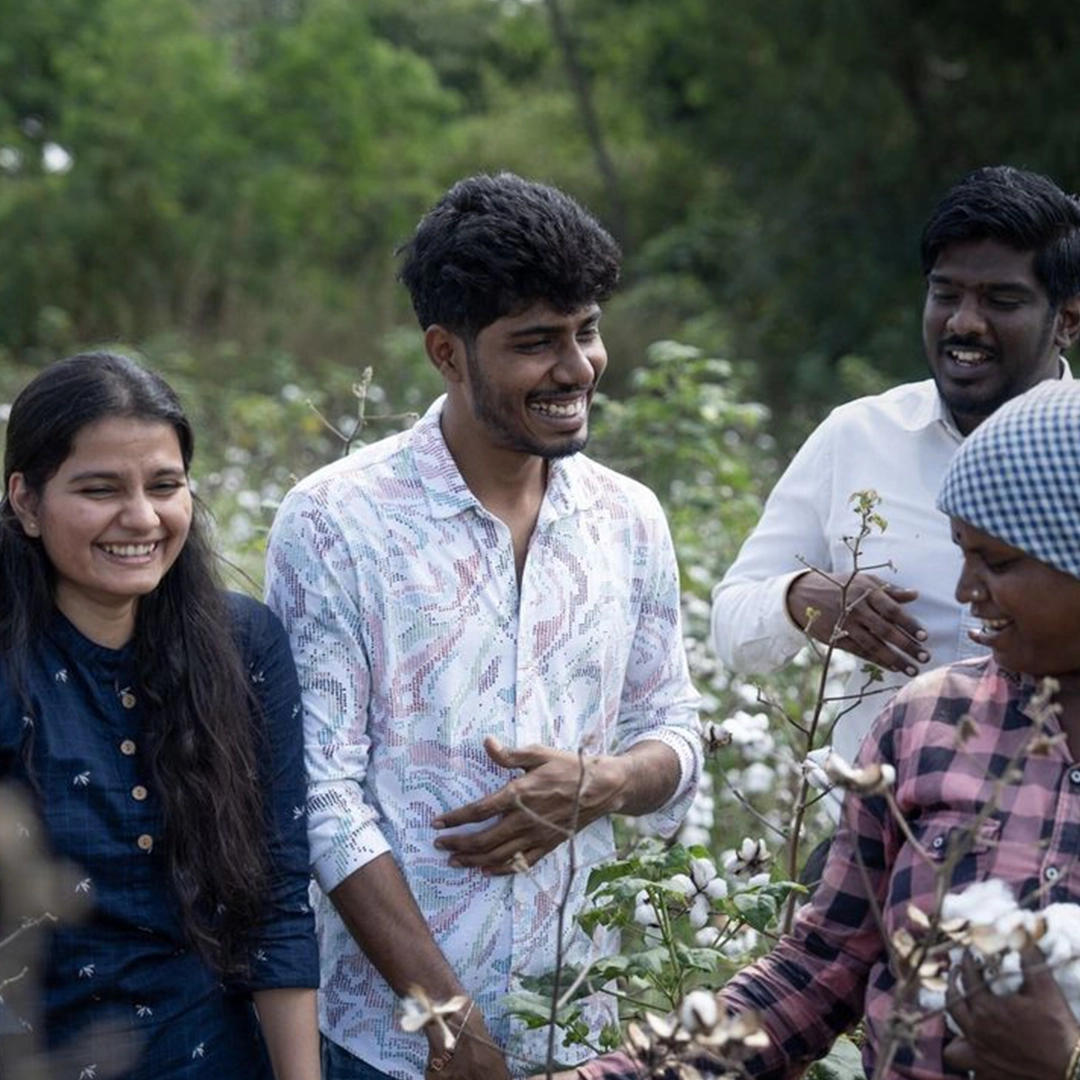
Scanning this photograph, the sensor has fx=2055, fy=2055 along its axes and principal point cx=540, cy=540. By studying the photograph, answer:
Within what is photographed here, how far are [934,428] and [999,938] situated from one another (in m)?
1.77

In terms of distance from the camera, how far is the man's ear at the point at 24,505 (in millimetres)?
3043

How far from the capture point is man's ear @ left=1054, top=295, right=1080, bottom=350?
3.61 meters

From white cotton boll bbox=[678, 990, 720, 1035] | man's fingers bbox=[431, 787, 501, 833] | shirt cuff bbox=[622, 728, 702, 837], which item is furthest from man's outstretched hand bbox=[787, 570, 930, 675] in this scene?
white cotton boll bbox=[678, 990, 720, 1035]

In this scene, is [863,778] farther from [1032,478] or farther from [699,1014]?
[1032,478]

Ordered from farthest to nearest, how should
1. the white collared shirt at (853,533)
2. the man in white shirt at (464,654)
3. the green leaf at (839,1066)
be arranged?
1. the white collared shirt at (853,533)
2. the man in white shirt at (464,654)
3. the green leaf at (839,1066)

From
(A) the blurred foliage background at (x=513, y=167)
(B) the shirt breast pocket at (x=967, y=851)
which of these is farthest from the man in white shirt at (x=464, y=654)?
(A) the blurred foliage background at (x=513, y=167)

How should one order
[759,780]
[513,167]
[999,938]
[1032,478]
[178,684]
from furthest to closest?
[513,167]
[759,780]
[178,684]
[1032,478]
[999,938]

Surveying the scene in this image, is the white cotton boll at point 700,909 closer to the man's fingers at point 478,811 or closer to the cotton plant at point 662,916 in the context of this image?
the cotton plant at point 662,916

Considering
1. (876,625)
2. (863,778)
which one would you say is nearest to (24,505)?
(876,625)

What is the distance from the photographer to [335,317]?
61.5 ft

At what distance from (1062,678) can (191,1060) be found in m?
1.39

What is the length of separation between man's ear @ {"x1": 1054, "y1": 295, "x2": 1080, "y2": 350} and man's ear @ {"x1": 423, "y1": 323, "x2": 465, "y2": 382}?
1077 millimetres

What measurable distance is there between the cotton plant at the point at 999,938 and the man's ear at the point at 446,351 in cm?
135

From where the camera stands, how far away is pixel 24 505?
3051 millimetres
